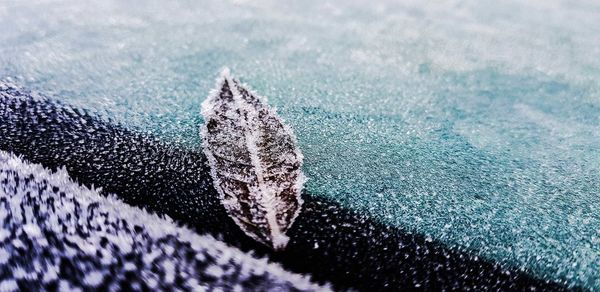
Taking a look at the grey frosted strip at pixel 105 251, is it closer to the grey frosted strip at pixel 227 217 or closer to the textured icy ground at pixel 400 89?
the grey frosted strip at pixel 227 217

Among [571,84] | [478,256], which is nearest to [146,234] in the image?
[478,256]

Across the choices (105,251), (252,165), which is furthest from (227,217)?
(105,251)

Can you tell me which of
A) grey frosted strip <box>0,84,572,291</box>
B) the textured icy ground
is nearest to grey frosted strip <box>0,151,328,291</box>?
grey frosted strip <box>0,84,572,291</box>

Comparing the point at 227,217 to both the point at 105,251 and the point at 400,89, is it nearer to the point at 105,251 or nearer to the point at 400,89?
the point at 105,251

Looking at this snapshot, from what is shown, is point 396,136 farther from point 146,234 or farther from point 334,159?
point 146,234

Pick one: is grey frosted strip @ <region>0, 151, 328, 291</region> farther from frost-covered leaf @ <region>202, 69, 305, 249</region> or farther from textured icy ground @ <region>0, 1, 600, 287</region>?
textured icy ground @ <region>0, 1, 600, 287</region>
